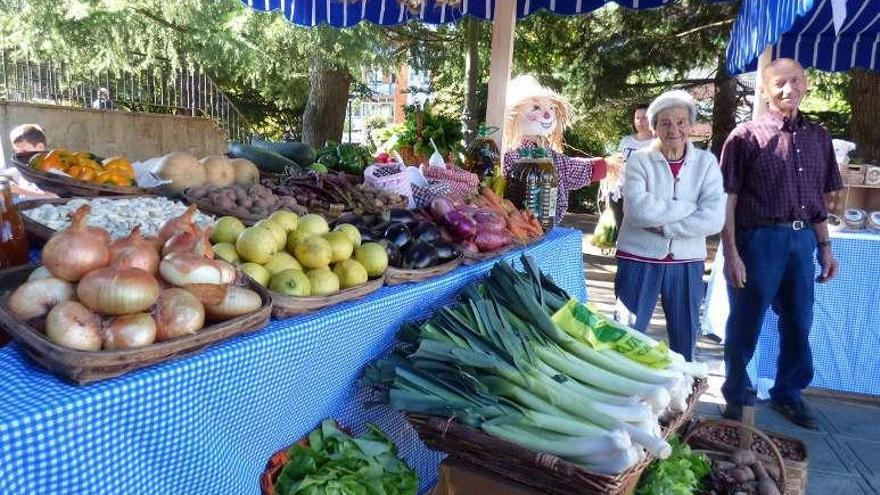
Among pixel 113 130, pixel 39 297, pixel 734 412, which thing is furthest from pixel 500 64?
pixel 113 130

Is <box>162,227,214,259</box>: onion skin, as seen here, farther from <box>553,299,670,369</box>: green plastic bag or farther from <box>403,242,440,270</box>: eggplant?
<box>553,299,670,369</box>: green plastic bag

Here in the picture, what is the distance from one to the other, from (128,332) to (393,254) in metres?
1.17

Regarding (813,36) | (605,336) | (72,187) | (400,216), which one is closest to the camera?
(605,336)

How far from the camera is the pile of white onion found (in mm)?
1305

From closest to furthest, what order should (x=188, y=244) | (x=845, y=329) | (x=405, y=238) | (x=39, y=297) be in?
(x=39, y=297)
(x=188, y=244)
(x=405, y=238)
(x=845, y=329)

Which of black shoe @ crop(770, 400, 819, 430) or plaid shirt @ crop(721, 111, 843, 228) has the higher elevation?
plaid shirt @ crop(721, 111, 843, 228)

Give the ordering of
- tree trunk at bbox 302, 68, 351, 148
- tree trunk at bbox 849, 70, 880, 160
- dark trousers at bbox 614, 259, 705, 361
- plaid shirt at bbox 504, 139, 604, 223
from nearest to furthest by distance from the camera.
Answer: dark trousers at bbox 614, 259, 705, 361 → plaid shirt at bbox 504, 139, 604, 223 → tree trunk at bbox 849, 70, 880, 160 → tree trunk at bbox 302, 68, 351, 148

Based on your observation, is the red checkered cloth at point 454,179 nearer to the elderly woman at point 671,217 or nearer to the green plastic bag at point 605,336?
the elderly woman at point 671,217

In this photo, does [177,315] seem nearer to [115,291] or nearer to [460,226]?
[115,291]

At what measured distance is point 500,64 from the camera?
466 cm

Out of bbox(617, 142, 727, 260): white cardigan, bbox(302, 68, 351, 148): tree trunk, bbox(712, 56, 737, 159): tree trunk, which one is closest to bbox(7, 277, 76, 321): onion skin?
bbox(617, 142, 727, 260): white cardigan

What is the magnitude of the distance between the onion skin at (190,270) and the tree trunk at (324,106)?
803 cm

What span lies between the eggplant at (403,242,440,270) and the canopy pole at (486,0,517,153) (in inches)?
93.6

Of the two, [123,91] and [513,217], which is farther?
[123,91]
